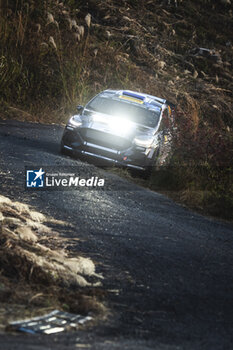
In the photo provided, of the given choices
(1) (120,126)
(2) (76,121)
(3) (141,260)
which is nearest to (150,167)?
(1) (120,126)

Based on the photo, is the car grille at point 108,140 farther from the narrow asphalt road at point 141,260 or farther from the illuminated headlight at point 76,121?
the narrow asphalt road at point 141,260

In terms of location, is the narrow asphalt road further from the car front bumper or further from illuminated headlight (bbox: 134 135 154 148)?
illuminated headlight (bbox: 134 135 154 148)

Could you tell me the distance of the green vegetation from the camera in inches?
529

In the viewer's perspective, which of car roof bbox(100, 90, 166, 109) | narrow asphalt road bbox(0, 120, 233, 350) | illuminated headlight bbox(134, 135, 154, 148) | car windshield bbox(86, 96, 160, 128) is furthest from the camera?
car roof bbox(100, 90, 166, 109)

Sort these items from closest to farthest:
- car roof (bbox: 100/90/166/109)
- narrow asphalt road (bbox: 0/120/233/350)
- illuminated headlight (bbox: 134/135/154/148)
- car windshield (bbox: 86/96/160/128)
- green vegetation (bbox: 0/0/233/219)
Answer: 1. narrow asphalt road (bbox: 0/120/233/350)
2. illuminated headlight (bbox: 134/135/154/148)
3. green vegetation (bbox: 0/0/233/219)
4. car windshield (bbox: 86/96/160/128)
5. car roof (bbox: 100/90/166/109)

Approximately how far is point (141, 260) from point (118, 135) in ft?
19.4

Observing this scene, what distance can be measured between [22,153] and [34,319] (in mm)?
8775

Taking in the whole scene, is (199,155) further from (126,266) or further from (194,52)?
(194,52)

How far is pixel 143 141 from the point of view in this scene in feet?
43.5

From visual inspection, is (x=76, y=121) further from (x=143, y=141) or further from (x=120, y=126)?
(x=143, y=141)

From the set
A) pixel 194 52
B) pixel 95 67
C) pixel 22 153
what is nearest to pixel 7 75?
pixel 95 67

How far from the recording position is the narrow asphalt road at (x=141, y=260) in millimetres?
5250

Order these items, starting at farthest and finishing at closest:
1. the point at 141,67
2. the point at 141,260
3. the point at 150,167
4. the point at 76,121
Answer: the point at 141,67 → the point at 76,121 → the point at 150,167 → the point at 141,260

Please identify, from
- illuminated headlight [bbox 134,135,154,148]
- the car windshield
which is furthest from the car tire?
the car windshield
